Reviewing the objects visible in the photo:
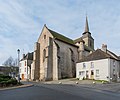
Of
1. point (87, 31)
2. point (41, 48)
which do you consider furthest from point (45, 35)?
point (87, 31)

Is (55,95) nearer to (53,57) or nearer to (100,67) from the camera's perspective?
(100,67)

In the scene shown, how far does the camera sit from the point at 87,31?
75.0 metres

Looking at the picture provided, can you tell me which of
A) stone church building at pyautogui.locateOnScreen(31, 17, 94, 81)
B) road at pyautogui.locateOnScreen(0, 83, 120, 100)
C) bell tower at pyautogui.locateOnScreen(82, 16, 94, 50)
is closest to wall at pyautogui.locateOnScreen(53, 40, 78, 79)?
stone church building at pyautogui.locateOnScreen(31, 17, 94, 81)

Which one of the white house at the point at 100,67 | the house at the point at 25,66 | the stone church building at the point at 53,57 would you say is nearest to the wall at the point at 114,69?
the white house at the point at 100,67

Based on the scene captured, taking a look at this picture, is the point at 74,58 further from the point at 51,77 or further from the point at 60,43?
the point at 51,77

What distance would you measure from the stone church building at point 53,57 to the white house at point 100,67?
16.5ft

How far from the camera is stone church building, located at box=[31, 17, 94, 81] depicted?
149 feet

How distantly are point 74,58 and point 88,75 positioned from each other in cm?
1109

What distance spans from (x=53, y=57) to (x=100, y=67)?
44.4 ft

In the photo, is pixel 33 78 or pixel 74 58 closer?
pixel 33 78

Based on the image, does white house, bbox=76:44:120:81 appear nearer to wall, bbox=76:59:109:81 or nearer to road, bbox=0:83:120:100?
wall, bbox=76:59:109:81

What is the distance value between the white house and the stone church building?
5017 millimetres

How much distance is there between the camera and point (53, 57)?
154 feet

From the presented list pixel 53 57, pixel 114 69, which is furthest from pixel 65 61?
pixel 114 69
